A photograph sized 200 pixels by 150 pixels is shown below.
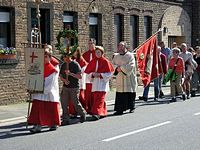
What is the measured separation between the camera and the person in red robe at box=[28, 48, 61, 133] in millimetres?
10555

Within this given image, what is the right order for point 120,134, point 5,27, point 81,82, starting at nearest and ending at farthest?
1. point 120,134
2. point 81,82
3. point 5,27

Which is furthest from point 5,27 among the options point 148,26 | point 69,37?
point 148,26

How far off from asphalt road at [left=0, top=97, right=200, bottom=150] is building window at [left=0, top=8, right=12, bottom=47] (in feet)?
14.1

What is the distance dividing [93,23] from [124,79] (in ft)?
22.0

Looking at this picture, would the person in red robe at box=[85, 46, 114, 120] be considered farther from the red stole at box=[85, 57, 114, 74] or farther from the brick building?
the brick building

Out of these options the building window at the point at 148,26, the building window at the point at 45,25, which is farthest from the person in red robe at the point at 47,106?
the building window at the point at 148,26

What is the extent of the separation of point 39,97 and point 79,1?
8.56 metres

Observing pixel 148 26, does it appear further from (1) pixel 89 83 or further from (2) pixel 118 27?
(1) pixel 89 83

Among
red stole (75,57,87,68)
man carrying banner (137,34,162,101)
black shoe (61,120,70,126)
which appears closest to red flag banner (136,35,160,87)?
man carrying banner (137,34,162,101)

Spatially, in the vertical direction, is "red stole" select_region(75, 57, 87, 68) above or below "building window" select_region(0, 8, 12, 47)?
below

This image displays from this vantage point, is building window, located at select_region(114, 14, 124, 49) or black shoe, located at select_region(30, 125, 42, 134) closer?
black shoe, located at select_region(30, 125, 42, 134)

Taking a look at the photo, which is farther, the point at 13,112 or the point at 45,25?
the point at 45,25

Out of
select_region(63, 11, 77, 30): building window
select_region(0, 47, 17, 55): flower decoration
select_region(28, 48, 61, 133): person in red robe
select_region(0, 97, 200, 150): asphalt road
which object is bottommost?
select_region(0, 97, 200, 150): asphalt road

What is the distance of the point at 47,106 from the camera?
10.6m
